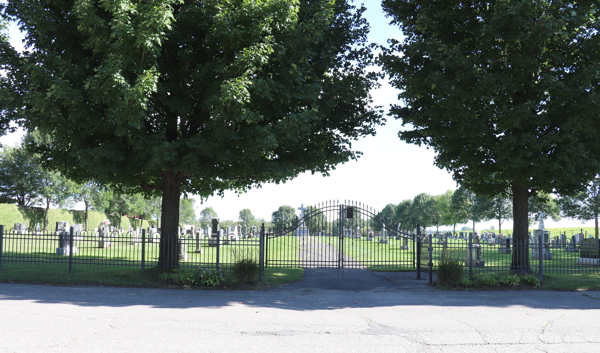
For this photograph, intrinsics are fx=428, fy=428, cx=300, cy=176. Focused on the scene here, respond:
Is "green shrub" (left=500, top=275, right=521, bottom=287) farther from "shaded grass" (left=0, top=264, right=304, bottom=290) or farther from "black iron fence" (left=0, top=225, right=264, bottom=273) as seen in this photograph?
"black iron fence" (left=0, top=225, right=264, bottom=273)

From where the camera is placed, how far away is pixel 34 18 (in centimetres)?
1120

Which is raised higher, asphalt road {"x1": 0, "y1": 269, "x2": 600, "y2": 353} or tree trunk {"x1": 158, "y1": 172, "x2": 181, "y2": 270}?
tree trunk {"x1": 158, "y1": 172, "x2": 181, "y2": 270}

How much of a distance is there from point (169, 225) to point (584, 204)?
34.6 metres

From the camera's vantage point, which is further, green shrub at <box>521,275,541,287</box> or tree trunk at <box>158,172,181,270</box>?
tree trunk at <box>158,172,181,270</box>

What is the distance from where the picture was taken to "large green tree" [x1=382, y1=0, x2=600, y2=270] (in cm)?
1244

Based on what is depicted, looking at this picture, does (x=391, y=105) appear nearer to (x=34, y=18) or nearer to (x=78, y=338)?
(x=34, y=18)

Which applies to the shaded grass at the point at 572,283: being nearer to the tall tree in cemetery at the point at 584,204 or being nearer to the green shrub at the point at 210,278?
the green shrub at the point at 210,278

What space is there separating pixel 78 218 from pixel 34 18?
4190 centimetres

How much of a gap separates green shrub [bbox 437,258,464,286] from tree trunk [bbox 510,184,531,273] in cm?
249


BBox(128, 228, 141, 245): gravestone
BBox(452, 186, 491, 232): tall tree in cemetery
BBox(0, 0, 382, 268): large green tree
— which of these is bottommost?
BBox(128, 228, 141, 245): gravestone

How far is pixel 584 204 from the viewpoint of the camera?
115 ft

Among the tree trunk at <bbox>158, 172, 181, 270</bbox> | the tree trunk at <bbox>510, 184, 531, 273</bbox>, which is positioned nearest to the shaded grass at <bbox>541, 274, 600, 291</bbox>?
the tree trunk at <bbox>510, 184, 531, 273</bbox>

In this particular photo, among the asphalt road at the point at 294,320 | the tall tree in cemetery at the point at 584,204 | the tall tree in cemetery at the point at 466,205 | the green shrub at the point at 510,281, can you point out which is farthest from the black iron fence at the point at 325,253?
the tall tree in cemetery at the point at 466,205

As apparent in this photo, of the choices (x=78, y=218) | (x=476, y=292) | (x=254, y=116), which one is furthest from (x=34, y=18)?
(x=78, y=218)
